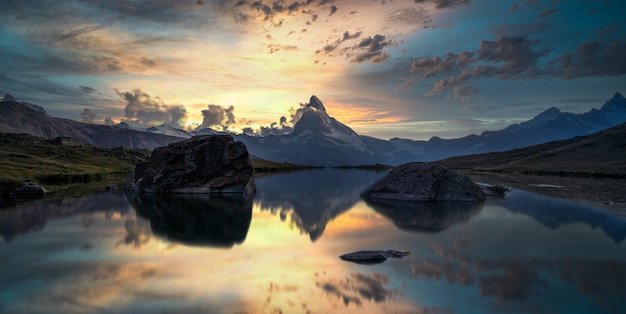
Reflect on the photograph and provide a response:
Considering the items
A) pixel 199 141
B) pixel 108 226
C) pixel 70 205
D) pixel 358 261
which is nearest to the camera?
pixel 358 261

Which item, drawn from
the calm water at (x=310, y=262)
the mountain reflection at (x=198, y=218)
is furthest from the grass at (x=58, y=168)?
the calm water at (x=310, y=262)

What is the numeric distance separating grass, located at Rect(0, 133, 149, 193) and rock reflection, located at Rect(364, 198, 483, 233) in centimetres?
5724

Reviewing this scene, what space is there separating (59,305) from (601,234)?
122 feet

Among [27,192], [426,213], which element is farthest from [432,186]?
[27,192]

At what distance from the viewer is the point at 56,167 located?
100938 mm

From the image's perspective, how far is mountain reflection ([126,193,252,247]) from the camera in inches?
1286

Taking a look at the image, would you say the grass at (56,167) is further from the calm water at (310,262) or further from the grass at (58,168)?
the calm water at (310,262)

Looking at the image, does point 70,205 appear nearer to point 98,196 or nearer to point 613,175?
point 98,196

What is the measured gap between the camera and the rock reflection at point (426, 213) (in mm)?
36709

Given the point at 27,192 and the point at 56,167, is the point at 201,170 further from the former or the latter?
Answer: the point at 56,167

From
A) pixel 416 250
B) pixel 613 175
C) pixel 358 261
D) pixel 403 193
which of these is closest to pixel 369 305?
pixel 358 261

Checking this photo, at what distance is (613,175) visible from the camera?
115m

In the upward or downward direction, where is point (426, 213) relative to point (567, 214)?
downward

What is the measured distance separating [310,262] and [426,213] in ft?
75.9
